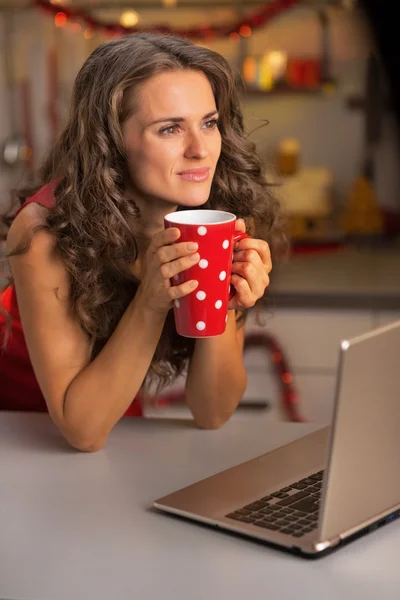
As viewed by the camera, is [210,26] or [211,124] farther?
[210,26]

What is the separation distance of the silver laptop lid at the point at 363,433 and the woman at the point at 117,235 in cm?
29

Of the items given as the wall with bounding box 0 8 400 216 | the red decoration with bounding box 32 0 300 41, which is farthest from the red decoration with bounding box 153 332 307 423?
the red decoration with bounding box 32 0 300 41

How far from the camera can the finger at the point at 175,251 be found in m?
1.00

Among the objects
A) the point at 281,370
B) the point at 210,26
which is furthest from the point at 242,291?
the point at 210,26

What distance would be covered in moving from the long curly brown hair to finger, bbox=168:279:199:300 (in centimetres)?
21

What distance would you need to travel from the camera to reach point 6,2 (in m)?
3.10

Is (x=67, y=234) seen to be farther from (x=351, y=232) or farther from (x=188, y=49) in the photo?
(x=351, y=232)

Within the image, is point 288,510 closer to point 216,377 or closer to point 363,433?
point 363,433

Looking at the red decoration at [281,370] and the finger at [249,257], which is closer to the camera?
the finger at [249,257]

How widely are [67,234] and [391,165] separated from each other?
6.78 ft

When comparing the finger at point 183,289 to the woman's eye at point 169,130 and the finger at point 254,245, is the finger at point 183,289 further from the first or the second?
the woman's eye at point 169,130

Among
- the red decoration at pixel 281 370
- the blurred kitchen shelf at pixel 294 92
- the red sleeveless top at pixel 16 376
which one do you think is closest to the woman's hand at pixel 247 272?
the red sleeveless top at pixel 16 376

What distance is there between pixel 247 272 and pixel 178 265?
0.41ft

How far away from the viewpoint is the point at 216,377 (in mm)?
1308
